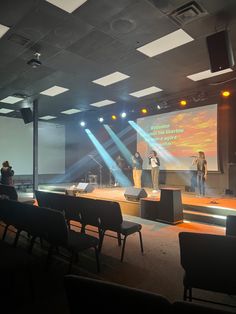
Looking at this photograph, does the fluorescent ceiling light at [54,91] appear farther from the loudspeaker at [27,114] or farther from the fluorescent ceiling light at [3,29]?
the fluorescent ceiling light at [3,29]

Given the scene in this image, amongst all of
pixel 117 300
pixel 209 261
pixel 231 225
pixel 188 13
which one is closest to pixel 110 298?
pixel 117 300

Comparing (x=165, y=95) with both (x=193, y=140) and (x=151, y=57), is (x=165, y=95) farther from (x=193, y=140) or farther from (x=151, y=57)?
(x=151, y=57)

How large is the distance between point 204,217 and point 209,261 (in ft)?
12.3

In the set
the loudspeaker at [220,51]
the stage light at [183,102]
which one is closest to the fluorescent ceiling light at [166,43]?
the loudspeaker at [220,51]

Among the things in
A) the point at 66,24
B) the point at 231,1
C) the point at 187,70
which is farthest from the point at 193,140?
the point at 66,24

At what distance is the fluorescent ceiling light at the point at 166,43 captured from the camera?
434cm

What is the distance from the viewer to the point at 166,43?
15.2 ft

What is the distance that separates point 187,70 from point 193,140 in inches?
112

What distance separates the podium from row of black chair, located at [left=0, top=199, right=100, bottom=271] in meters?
2.52

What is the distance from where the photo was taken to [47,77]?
6383 mm

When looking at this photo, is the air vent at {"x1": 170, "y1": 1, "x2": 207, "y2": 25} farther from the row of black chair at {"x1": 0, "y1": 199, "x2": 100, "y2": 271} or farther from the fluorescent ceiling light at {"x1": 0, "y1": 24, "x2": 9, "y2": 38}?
the row of black chair at {"x1": 0, "y1": 199, "x2": 100, "y2": 271}

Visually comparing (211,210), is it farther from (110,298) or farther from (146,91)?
(110,298)

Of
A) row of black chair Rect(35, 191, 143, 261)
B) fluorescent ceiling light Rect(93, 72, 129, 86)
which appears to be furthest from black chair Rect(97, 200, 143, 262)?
fluorescent ceiling light Rect(93, 72, 129, 86)

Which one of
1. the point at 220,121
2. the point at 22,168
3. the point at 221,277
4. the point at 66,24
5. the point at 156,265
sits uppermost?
the point at 66,24
